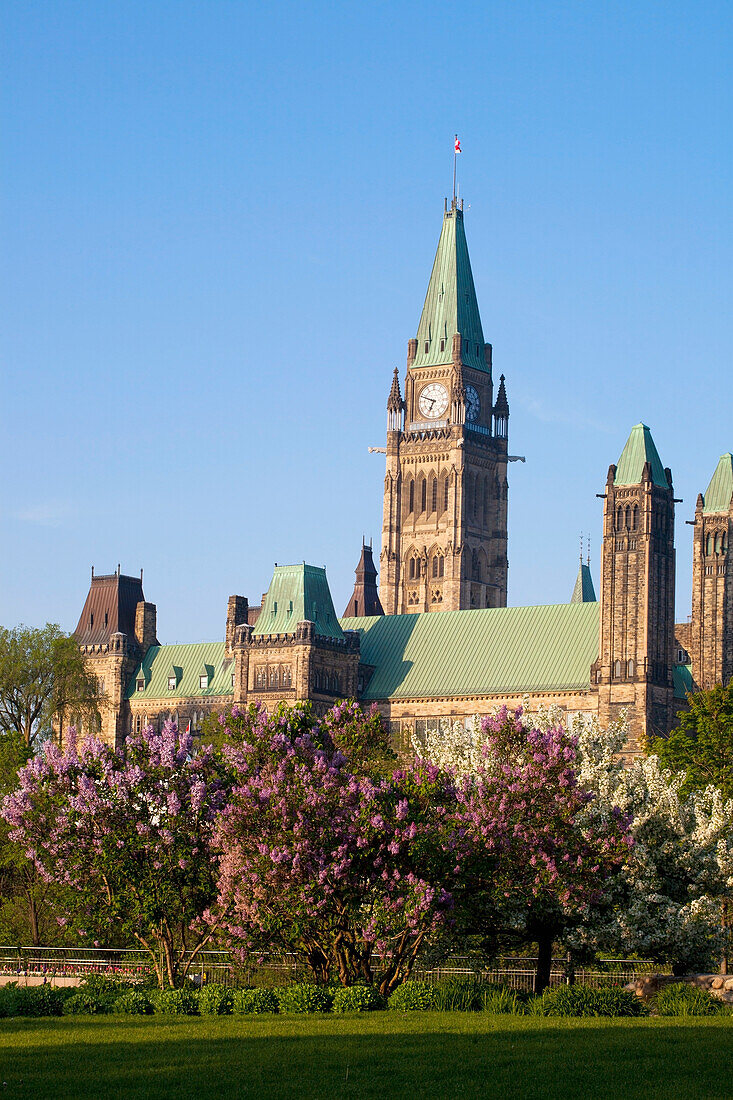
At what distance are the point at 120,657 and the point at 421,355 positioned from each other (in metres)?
54.3

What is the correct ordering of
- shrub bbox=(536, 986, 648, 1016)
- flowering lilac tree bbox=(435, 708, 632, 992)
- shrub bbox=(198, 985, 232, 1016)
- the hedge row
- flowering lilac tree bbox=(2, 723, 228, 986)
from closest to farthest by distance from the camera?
shrub bbox=(536, 986, 648, 1016) → the hedge row → shrub bbox=(198, 985, 232, 1016) → flowering lilac tree bbox=(435, 708, 632, 992) → flowering lilac tree bbox=(2, 723, 228, 986)

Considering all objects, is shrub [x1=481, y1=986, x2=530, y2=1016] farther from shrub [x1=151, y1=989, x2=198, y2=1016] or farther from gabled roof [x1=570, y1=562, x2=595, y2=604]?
gabled roof [x1=570, y1=562, x2=595, y2=604]

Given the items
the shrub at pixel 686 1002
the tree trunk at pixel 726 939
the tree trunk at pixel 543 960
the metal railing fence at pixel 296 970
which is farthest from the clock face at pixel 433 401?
the shrub at pixel 686 1002

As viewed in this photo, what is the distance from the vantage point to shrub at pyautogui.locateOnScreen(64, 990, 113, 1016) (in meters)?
52.3

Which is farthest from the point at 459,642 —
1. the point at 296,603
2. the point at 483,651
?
the point at 296,603

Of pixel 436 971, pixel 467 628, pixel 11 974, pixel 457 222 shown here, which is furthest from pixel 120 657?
pixel 436 971

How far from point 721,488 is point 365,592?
54.0m

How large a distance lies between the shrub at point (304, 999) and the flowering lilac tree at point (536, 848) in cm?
719

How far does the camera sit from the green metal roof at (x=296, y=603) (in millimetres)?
146750

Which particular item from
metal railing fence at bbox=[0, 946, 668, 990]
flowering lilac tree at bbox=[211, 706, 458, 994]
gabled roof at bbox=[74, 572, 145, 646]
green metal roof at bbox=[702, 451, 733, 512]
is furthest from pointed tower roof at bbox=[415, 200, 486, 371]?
flowering lilac tree at bbox=[211, 706, 458, 994]

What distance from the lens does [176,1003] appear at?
168ft

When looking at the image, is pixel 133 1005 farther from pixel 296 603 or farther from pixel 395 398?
pixel 395 398

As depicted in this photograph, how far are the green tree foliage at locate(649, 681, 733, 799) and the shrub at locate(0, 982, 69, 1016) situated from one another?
41.2 metres

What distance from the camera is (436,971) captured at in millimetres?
61031
